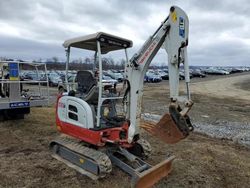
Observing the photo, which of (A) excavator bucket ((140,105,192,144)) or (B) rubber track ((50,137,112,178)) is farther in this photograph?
(B) rubber track ((50,137,112,178))

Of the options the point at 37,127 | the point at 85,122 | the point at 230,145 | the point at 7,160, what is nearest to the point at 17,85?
the point at 37,127

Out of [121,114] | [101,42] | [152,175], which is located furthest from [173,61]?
[152,175]

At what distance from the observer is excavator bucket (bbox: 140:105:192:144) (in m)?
4.74

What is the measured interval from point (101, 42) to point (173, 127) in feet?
7.28

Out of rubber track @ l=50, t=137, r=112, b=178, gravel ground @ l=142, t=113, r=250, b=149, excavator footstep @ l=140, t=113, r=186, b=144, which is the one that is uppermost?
excavator footstep @ l=140, t=113, r=186, b=144

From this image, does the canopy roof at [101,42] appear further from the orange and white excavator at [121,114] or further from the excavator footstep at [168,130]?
the excavator footstep at [168,130]

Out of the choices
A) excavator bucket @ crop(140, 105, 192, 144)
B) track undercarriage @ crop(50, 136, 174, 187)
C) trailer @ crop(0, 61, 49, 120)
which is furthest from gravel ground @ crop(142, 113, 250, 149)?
trailer @ crop(0, 61, 49, 120)

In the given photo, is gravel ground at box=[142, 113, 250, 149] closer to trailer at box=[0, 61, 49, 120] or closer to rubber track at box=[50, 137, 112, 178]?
rubber track at box=[50, 137, 112, 178]

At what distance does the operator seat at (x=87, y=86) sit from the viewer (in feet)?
19.4

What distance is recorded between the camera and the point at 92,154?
5527 millimetres

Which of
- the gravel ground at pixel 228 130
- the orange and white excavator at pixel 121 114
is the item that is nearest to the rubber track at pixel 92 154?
the orange and white excavator at pixel 121 114

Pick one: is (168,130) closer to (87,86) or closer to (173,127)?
(173,127)

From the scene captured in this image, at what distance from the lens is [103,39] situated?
5523 mm

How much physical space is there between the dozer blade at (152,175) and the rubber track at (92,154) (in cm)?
64
